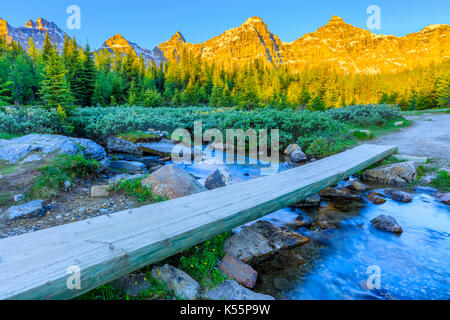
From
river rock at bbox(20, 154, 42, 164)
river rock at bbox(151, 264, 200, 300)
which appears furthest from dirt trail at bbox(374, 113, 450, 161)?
river rock at bbox(20, 154, 42, 164)

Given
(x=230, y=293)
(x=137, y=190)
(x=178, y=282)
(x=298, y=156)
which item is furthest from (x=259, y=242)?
(x=298, y=156)

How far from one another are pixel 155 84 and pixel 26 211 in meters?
63.0

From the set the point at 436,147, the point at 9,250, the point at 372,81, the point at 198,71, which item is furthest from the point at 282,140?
the point at 372,81

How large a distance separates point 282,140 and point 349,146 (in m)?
3.20

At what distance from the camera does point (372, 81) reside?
2938 inches

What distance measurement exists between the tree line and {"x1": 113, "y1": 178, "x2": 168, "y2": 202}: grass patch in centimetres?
1113

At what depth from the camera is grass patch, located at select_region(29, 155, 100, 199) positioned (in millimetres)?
4845

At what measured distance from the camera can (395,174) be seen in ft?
24.4

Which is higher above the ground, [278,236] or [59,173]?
[59,173]

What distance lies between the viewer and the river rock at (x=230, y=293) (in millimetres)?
2668

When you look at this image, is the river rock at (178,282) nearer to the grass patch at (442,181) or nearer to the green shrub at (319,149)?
the grass patch at (442,181)

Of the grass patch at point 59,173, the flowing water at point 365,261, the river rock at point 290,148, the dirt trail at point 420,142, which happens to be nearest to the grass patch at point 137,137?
the grass patch at point 59,173

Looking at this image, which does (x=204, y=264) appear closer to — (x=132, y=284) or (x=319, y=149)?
(x=132, y=284)
